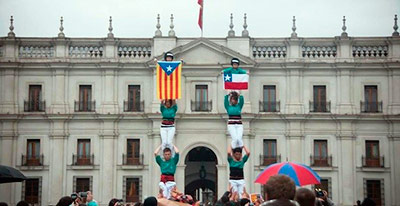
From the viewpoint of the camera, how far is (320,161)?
1528 inches

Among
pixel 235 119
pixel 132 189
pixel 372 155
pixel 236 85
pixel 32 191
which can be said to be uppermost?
pixel 236 85

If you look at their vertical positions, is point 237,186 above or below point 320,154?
below

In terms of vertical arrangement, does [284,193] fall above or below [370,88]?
below

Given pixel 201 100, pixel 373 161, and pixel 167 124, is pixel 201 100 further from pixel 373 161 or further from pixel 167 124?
pixel 167 124

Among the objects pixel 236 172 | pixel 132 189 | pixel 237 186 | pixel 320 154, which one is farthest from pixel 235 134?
pixel 320 154

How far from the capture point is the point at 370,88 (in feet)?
129

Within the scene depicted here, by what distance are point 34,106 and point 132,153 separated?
6.62 m

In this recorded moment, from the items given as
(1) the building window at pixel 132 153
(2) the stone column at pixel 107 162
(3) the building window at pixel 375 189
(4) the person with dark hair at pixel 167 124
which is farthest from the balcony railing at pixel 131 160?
(4) the person with dark hair at pixel 167 124

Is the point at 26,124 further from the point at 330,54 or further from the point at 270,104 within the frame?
→ the point at 330,54

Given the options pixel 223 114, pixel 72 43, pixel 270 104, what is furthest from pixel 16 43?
pixel 270 104

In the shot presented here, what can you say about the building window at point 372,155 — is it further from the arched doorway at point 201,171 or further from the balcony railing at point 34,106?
the balcony railing at point 34,106

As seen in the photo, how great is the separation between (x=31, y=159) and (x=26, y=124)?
7.04 ft

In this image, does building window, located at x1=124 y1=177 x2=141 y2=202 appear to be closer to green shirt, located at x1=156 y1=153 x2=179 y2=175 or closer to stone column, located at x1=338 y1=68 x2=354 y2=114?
stone column, located at x1=338 y1=68 x2=354 y2=114

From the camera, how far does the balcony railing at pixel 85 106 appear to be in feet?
129
